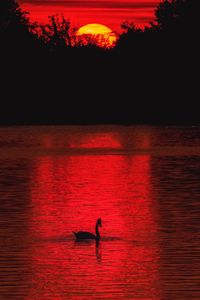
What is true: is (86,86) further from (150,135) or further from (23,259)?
(23,259)

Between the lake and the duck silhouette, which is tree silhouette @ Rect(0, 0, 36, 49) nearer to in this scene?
the lake

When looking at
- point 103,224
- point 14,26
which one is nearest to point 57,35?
point 14,26

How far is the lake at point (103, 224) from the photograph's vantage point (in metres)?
16.1

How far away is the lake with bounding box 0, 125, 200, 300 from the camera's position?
16141 mm

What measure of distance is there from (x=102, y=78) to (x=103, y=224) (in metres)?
65.4

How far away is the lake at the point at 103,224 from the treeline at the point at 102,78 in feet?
124

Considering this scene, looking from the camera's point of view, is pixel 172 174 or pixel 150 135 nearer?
pixel 172 174

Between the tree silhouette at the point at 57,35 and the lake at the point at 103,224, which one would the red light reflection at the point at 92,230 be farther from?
the tree silhouette at the point at 57,35

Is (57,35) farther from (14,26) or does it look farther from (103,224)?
(103,224)

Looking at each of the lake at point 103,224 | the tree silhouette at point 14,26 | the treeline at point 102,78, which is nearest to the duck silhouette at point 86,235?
the lake at point 103,224

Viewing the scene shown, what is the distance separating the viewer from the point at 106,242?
1980 cm

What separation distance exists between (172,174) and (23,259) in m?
17.6

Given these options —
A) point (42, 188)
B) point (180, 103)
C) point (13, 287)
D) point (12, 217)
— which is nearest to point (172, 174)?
point (42, 188)

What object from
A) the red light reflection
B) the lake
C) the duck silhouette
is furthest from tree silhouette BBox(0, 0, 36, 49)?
the duck silhouette
